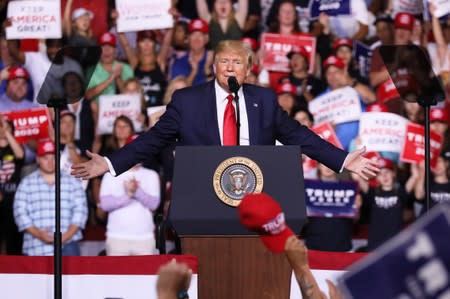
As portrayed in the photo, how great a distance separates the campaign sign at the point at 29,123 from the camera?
9.34 m

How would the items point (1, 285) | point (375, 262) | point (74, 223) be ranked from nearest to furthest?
point (375, 262) < point (1, 285) < point (74, 223)

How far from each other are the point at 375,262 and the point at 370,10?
9416 mm

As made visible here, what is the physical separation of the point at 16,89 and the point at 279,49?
2.48 metres

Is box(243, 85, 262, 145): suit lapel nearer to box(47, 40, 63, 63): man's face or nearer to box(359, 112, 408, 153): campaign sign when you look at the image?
box(359, 112, 408, 153): campaign sign

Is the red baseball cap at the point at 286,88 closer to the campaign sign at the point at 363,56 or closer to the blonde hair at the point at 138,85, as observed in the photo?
the campaign sign at the point at 363,56

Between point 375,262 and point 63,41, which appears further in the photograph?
point 63,41

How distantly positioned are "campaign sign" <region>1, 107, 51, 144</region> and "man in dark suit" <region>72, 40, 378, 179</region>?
164 inches

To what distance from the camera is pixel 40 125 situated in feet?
30.8

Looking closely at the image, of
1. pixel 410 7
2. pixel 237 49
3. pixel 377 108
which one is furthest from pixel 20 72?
pixel 237 49

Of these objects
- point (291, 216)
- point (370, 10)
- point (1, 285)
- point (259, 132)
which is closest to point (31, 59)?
point (370, 10)

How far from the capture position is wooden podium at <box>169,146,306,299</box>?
4594 mm

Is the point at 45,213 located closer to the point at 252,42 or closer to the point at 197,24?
the point at 197,24

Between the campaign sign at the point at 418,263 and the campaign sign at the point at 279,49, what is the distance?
27.4 feet

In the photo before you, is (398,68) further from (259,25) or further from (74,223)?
(259,25)
